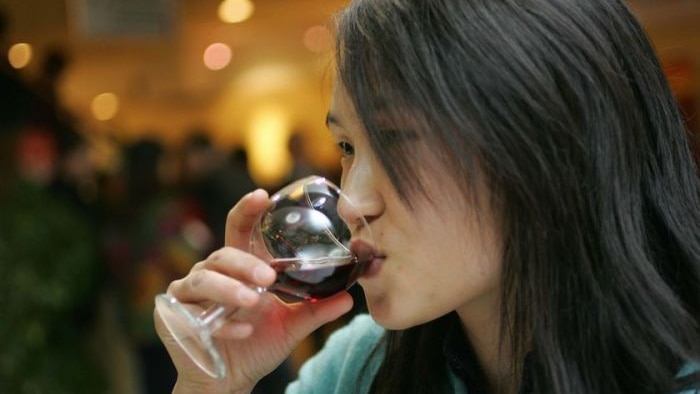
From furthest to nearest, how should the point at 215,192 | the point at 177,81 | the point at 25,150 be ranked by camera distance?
the point at 177,81 → the point at 215,192 → the point at 25,150

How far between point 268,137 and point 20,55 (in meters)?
3.00

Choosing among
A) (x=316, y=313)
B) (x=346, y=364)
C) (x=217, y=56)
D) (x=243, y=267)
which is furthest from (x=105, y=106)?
(x=243, y=267)

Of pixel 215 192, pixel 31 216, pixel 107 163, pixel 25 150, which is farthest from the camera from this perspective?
pixel 107 163

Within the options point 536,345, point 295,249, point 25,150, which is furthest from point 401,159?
point 25,150

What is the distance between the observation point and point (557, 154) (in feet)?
3.46

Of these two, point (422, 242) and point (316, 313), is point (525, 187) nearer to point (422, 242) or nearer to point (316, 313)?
point (422, 242)

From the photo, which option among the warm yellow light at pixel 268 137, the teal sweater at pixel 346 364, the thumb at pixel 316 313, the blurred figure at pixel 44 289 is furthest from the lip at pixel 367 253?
the warm yellow light at pixel 268 137

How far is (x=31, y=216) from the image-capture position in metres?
3.54

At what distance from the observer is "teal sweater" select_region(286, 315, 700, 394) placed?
139 cm

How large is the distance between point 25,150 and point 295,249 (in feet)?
10.2

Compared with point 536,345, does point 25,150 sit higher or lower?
higher

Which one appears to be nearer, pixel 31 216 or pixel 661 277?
pixel 661 277

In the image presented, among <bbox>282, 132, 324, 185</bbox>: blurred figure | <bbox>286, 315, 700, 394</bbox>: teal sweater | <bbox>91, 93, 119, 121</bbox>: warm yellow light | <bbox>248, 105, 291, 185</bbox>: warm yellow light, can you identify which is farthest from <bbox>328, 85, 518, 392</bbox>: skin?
<bbox>248, 105, 291, 185</bbox>: warm yellow light

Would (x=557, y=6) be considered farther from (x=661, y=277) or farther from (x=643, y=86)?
(x=661, y=277)
